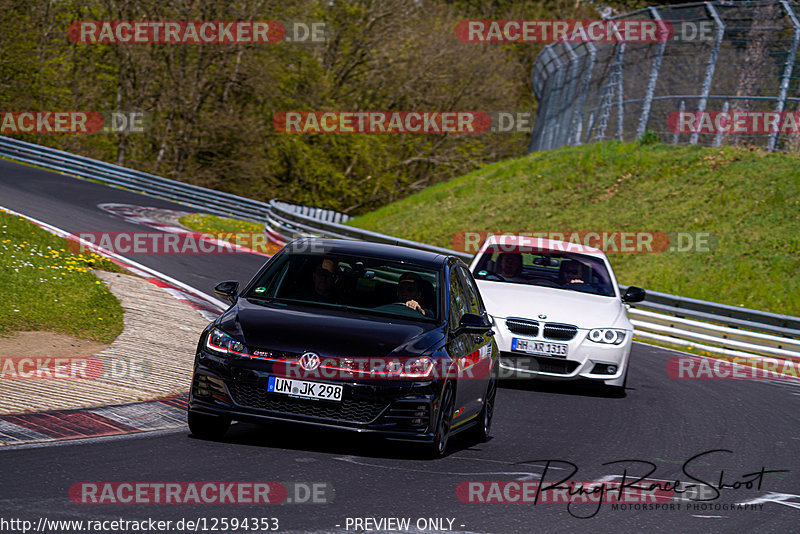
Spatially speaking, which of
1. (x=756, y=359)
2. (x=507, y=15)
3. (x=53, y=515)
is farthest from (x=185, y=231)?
(x=507, y=15)

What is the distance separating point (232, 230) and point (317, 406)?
74.8 ft

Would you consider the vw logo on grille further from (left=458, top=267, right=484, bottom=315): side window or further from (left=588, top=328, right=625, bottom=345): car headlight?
(left=588, top=328, right=625, bottom=345): car headlight

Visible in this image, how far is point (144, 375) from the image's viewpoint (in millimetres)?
9477

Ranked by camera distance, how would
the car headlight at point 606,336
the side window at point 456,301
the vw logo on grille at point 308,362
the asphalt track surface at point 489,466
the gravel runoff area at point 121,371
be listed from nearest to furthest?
the asphalt track surface at point 489,466
the vw logo on grille at point 308,362
the side window at point 456,301
the gravel runoff area at point 121,371
the car headlight at point 606,336

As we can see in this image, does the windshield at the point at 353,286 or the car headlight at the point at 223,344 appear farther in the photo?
the windshield at the point at 353,286

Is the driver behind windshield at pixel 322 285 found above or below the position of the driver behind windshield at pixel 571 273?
above

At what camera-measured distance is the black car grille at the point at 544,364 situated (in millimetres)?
11383

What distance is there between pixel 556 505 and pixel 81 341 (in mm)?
6018

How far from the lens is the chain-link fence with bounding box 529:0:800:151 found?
25.8 metres

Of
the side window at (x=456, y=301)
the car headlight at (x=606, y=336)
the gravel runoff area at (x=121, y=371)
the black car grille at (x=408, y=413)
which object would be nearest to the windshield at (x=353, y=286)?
the side window at (x=456, y=301)

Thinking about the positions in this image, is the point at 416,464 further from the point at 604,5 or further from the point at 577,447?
the point at 604,5

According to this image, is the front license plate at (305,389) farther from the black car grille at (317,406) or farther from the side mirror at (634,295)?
the side mirror at (634,295)

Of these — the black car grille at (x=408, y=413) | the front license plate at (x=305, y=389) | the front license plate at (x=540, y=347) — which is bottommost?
the front license plate at (x=540, y=347)

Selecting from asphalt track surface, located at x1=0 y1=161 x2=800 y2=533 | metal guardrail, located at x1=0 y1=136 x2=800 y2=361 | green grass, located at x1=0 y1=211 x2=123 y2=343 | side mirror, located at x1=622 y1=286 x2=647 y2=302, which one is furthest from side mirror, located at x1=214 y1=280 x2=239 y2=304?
metal guardrail, located at x1=0 y1=136 x2=800 y2=361
